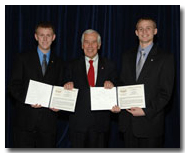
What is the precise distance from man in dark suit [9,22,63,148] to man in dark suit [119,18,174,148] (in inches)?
33.8

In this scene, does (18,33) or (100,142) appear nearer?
(100,142)

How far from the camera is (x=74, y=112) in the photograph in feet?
10.4

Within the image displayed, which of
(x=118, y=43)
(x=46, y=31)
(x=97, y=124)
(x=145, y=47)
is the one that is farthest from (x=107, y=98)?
(x=118, y=43)

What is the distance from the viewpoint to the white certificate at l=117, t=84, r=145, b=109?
9.85 ft

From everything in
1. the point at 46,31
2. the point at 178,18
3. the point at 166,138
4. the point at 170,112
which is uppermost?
the point at 178,18

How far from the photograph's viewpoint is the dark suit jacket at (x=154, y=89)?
293 cm

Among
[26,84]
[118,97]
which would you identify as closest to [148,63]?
[118,97]

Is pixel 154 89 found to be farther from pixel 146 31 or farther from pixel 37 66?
pixel 37 66

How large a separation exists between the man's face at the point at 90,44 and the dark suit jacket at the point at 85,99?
0.41 feet

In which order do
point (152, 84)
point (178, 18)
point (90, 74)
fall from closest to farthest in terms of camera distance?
point (152, 84), point (90, 74), point (178, 18)

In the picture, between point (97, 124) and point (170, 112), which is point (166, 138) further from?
point (97, 124)

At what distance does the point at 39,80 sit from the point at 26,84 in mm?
157

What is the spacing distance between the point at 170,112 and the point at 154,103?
1660 mm

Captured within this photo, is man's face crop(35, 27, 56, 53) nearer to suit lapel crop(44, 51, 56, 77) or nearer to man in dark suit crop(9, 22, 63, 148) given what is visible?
man in dark suit crop(9, 22, 63, 148)
